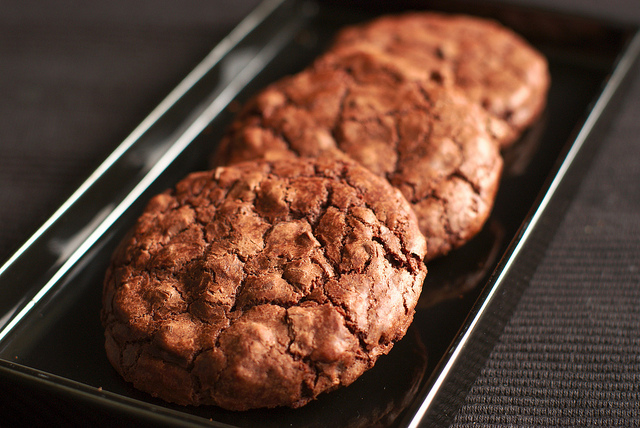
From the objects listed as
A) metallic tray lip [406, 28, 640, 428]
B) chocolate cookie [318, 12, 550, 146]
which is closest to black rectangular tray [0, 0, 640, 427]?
metallic tray lip [406, 28, 640, 428]

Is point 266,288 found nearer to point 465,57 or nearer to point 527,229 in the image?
point 527,229

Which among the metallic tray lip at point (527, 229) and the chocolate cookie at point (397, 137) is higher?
the chocolate cookie at point (397, 137)

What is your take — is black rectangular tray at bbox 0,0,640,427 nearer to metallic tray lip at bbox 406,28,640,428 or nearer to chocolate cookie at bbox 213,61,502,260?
metallic tray lip at bbox 406,28,640,428

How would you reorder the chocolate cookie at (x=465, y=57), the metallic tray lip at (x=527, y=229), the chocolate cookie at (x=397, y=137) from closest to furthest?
1. the metallic tray lip at (x=527, y=229)
2. the chocolate cookie at (x=397, y=137)
3. the chocolate cookie at (x=465, y=57)

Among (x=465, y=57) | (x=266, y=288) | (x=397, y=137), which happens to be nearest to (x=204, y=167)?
(x=397, y=137)

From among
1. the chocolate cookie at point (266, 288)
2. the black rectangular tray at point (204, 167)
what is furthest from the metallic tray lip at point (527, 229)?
the chocolate cookie at point (266, 288)

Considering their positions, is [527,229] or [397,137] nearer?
[527,229]

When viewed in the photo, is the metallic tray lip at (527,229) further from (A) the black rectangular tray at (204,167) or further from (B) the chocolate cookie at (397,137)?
(B) the chocolate cookie at (397,137)
